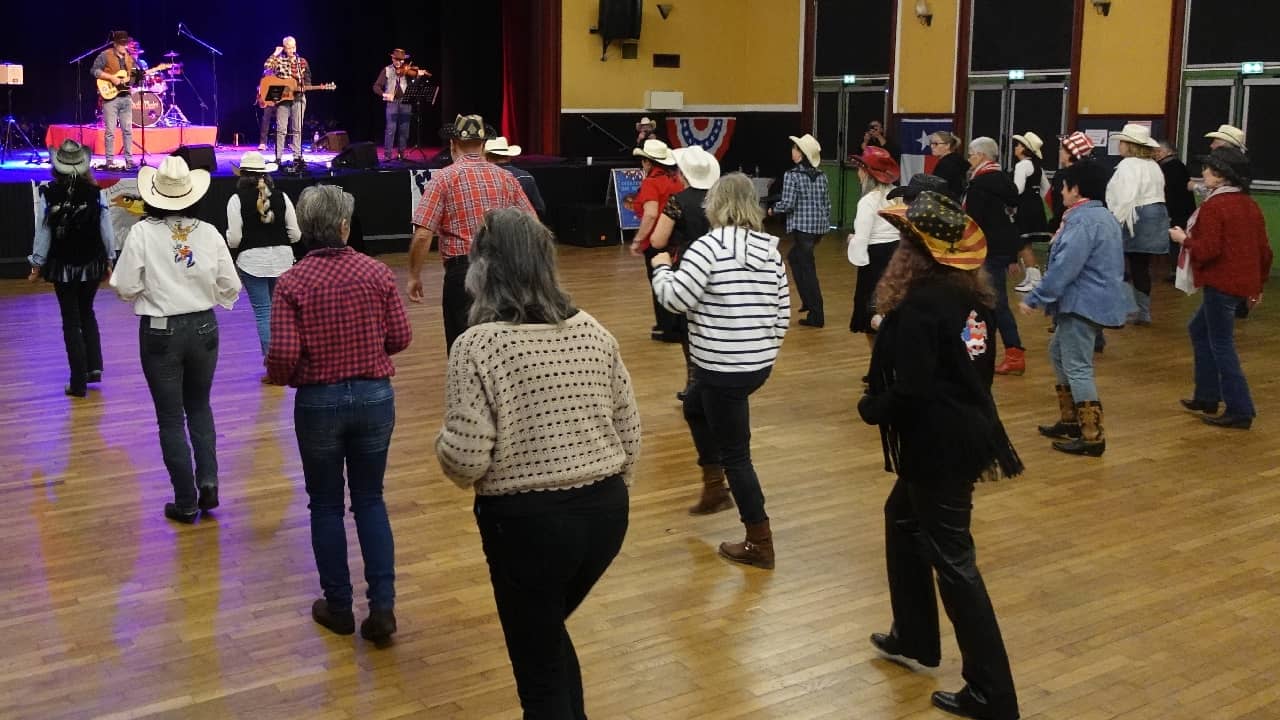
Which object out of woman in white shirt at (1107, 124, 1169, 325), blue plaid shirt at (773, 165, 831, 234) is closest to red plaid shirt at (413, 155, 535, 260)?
blue plaid shirt at (773, 165, 831, 234)

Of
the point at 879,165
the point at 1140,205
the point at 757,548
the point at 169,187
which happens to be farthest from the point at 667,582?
the point at 1140,205

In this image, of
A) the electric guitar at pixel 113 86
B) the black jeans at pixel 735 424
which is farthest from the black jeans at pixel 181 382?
the electric guitar at pixel 113 86

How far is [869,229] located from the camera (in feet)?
26.7

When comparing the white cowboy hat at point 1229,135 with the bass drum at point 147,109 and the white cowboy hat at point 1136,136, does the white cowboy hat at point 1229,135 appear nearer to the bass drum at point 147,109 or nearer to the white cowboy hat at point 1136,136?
the white cowboy hat at point 1136,136

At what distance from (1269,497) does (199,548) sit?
4562 mm

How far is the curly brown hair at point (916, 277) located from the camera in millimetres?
3537

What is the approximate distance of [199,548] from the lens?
500cm

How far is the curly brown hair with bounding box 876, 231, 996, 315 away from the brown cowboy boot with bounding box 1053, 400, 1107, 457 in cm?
311

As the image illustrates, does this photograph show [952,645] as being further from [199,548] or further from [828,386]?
[828,386]

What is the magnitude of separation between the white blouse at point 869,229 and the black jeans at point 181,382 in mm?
4172

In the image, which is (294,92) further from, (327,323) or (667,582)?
(327,323)

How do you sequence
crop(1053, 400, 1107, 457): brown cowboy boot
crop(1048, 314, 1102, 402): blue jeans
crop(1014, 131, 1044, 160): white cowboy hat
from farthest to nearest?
crop(1014, 131, 1044, 160): white cowboy hat
crop(1053, 400, 1107, 457): brown cowboy boot
crop(1048, 314, 1102, 402): blue jeans

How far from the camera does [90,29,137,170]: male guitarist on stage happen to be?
13.7 meters

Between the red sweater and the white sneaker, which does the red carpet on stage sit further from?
the red sweater
